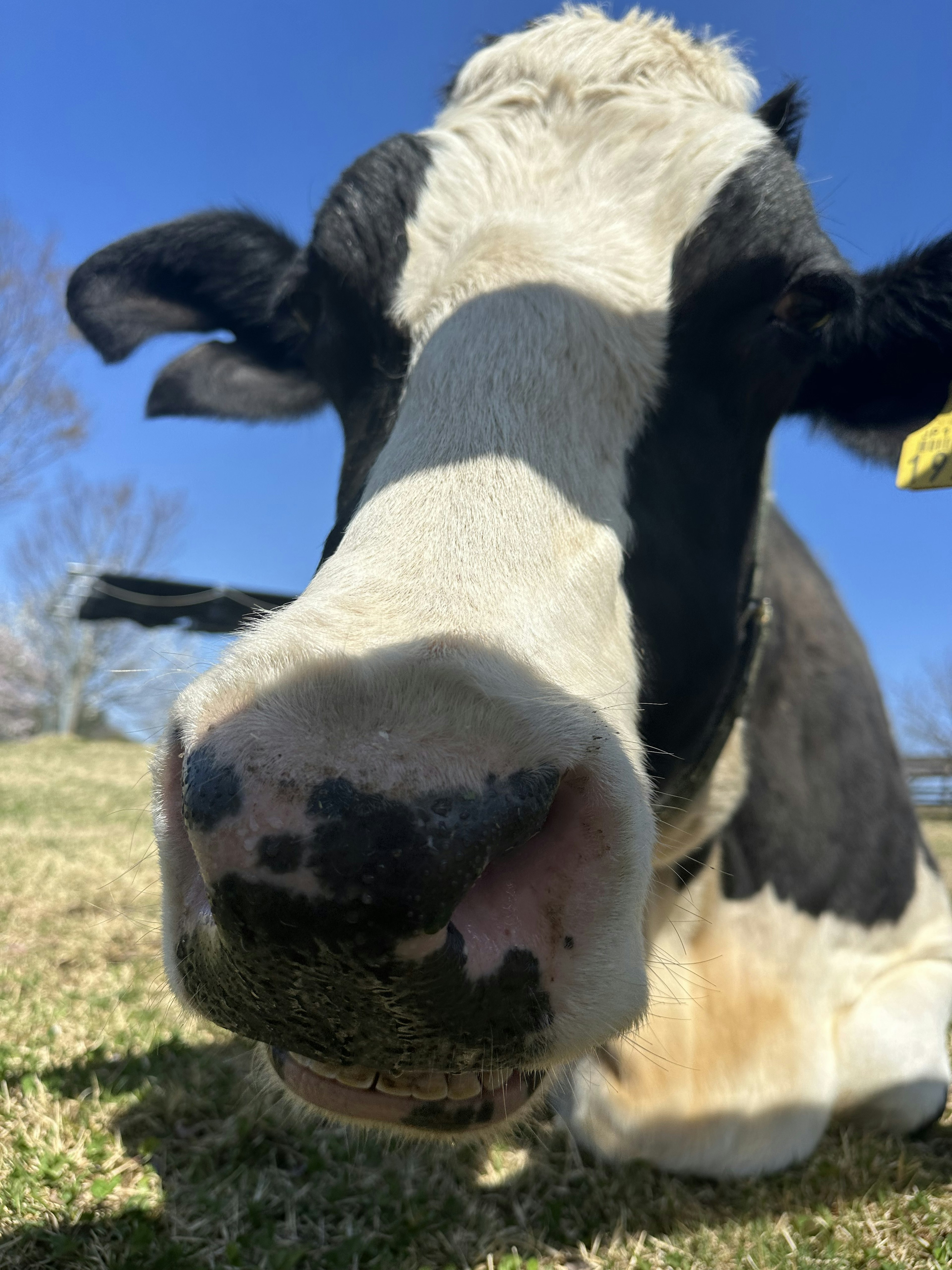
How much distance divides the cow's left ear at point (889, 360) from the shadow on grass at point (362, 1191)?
1845 mm

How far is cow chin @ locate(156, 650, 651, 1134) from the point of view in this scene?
94cm

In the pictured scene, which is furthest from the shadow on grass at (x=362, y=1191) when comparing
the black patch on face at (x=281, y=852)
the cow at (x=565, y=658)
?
the black patch on face at (x=281, y=852)

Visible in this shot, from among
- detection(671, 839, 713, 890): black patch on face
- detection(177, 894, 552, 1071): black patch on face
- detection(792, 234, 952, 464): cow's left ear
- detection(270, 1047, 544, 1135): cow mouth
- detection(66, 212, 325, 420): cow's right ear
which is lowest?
detection(671, 839, 713, 890): black patch on face

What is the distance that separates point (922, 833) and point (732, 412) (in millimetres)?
2219

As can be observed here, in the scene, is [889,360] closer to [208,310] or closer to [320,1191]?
[208,310]

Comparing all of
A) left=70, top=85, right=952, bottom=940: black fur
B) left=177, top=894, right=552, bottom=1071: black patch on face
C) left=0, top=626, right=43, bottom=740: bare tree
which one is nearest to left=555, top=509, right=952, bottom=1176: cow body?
left=70, top=85, right=952, bottom=940: black fur

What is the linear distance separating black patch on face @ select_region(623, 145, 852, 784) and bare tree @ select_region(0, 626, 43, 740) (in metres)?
26.7

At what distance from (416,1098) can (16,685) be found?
27.9 m

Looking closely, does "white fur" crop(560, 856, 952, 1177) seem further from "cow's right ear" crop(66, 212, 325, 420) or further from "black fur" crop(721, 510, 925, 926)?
"cow's right ear" crop(66, 212, 325, 420)

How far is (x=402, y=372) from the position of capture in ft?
6.18

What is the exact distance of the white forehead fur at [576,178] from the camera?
182 cm

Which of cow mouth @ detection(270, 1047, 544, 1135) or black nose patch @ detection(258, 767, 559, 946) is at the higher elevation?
black nose patch @ detection(258, 767, 559, 946)

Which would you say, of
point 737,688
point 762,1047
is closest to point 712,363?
point 737,688

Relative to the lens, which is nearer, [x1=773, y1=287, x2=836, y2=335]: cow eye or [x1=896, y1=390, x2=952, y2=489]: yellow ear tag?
[x1=773, y1=287, x2=836, y2=335]: cow eye
